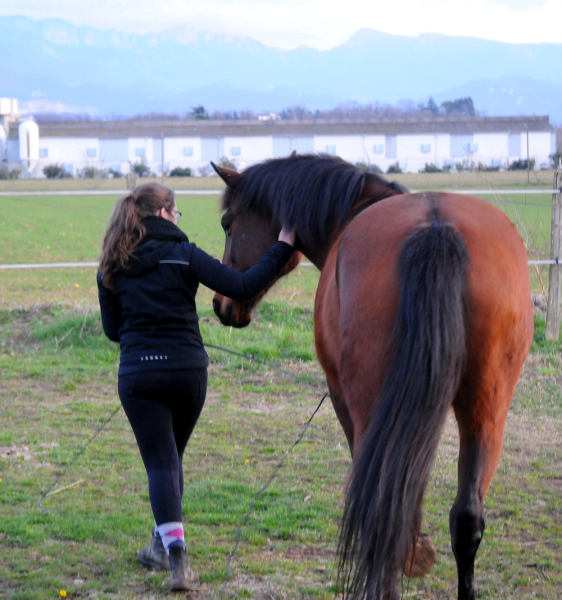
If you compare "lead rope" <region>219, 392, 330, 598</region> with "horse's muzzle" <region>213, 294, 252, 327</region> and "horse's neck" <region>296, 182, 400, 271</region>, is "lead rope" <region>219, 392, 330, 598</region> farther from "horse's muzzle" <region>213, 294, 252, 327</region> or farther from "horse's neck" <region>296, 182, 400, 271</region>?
"horse's neck" <region>296, 182, 400, 271</region>

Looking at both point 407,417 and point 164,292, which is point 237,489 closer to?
point 164,292

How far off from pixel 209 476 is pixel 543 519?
186cm

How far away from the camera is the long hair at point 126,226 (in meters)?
2.54

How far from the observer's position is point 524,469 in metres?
4.04

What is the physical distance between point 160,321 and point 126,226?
39 cm

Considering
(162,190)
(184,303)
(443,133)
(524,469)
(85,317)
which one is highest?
(443,133)

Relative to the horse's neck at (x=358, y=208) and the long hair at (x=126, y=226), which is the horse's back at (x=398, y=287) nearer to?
the horse's neck at (x=358, y=208)

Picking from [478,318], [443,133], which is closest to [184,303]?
[478,318]

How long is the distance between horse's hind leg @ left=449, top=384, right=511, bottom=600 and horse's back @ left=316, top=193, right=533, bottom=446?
0.42 ft

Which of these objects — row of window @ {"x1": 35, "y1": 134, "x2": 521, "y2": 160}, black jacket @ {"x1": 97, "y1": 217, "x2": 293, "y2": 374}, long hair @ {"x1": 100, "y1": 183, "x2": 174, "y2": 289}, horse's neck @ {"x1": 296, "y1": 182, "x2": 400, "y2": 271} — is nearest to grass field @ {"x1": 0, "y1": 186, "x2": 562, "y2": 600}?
horse's neck @ {"x1": 296, "y1": 182, "x2": 400, "y2": 271}

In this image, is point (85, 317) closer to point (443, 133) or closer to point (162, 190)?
point (162, 190)

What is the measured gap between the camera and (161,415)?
103 inches

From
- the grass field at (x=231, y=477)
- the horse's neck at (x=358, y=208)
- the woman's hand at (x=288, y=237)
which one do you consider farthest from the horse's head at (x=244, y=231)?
the grass field at (x=231, y=477)

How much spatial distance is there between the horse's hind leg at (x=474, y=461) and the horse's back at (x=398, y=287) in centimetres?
13
